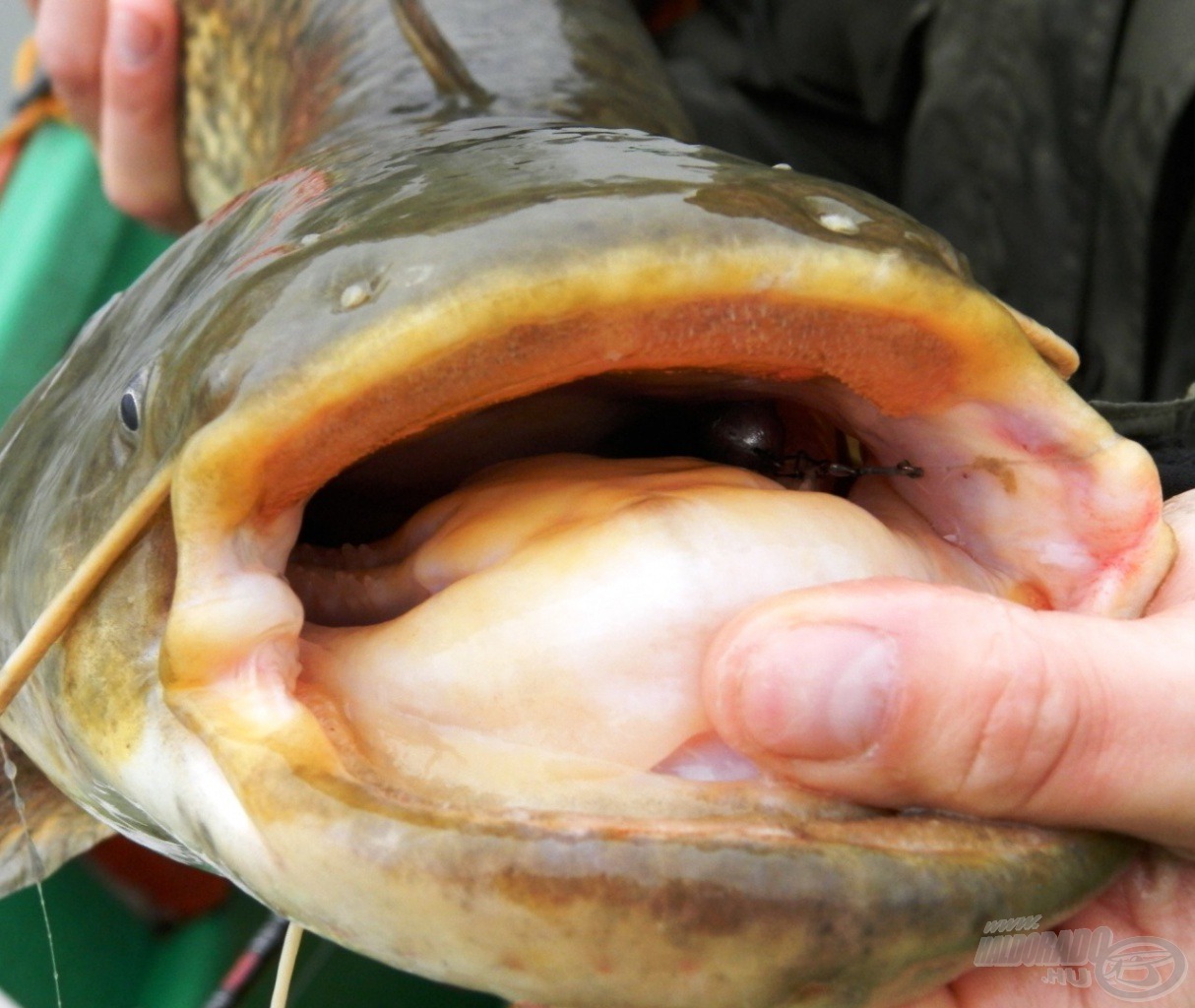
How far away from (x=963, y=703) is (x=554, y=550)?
219 mm

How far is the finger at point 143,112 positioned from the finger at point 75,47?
0.27ft

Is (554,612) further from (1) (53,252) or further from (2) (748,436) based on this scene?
(1) (53,252)

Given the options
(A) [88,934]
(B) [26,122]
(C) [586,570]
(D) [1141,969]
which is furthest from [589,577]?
(B) [26,122]

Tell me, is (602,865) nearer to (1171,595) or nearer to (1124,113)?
(1171,595)

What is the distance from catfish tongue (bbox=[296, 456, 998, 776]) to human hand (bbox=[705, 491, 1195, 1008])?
1.2 inches

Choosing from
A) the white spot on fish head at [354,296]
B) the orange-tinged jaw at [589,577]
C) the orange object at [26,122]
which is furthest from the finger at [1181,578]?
the orange object at [26,122]

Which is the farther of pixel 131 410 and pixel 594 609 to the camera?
pixel 131 410

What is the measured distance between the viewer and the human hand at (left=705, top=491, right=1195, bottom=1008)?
578 millimetres

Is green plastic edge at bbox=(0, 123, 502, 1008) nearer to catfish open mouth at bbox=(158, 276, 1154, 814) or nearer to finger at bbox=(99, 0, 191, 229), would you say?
finger at bbox=(99, 0, 191, 229)

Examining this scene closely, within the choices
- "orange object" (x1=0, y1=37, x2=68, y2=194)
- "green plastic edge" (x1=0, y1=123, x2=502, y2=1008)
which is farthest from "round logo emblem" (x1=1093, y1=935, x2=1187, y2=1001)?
"orange object" (x1=0, y1=37, x2=68, y2=194)

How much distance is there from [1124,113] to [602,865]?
143cm

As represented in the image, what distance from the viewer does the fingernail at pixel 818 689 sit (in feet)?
1.88

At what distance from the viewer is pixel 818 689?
1.89 feet

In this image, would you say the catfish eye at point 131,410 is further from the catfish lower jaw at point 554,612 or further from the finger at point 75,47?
the finger at point 75,47
